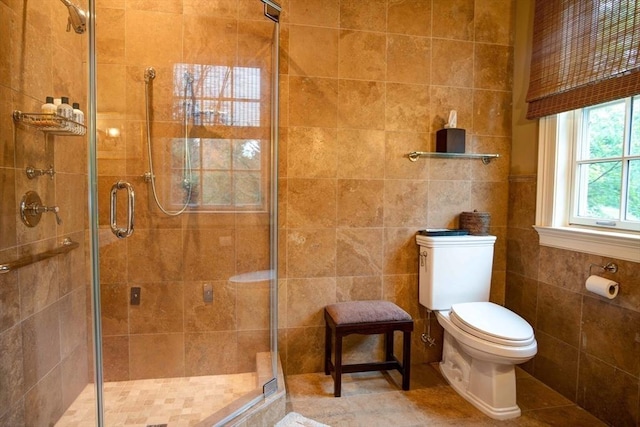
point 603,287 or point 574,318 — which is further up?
point 603,287

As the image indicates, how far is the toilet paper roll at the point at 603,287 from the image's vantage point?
1688 mm

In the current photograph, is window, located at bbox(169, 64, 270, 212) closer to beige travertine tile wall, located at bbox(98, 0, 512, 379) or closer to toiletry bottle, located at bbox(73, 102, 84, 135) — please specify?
beige travertine tile wall, located at bbox(98, 0, 512, 379)

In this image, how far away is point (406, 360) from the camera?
2.05 metres

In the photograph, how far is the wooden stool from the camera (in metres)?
1.96

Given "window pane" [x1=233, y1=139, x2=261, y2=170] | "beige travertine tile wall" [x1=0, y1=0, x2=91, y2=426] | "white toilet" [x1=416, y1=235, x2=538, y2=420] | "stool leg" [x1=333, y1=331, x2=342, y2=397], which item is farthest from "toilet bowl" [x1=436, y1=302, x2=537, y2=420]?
"beige travertine tile wall" [x1=0, y1=0, x2=91, y2=426]

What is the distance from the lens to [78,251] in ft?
5.71

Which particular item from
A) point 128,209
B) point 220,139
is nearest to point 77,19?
point 220,139

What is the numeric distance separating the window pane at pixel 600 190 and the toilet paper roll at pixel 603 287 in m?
0.37

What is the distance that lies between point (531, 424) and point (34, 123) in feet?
9.10

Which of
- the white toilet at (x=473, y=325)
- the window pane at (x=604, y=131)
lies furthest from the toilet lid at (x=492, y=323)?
the window pane at (x=604, y=131)

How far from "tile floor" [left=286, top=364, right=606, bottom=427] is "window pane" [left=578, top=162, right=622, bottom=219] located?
1.10 metres

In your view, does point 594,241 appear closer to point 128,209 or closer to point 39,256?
point 128,209

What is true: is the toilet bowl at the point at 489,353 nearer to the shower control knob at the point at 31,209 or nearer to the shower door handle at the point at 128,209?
the shower door handle at the point at 128,209

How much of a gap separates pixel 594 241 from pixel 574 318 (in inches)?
18.4
